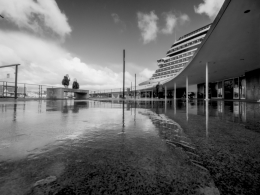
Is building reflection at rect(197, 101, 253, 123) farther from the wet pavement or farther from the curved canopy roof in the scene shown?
the curved canopy roof

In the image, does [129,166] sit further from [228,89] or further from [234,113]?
[228,89]

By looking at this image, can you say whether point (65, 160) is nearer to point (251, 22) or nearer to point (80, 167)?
point (80, 167)

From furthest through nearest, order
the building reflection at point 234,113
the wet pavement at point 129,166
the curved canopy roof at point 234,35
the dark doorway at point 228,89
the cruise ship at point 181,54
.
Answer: the cruise ship at point 181,54
the dark doorway at point 228,89
the curved canopy roof at point 234,35
the building reflection at point 234,113
the wet pavement at point 129,166

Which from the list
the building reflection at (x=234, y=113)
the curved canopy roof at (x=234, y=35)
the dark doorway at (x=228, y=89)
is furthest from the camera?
the dark doorway at (x=228, y=89)

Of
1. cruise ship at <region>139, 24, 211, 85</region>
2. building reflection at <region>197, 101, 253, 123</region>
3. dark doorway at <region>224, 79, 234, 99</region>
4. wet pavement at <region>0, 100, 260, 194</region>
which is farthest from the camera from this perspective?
cruise ship at <region>139, 24, 211, 85</region>

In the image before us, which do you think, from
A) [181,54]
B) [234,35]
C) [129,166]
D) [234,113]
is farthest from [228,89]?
[129,166]

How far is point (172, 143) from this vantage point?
1868 millimetres

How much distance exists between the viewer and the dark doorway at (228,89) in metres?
27.0

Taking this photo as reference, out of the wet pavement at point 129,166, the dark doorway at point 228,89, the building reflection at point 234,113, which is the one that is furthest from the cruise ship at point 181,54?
the wet pavement at point 129,166

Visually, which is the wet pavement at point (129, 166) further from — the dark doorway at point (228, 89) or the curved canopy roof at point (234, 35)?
the dark doorway at point (228, 89)

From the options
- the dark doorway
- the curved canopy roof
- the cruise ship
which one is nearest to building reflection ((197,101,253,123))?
the curved canopy roof

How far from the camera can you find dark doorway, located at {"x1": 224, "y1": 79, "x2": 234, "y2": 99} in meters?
27.0

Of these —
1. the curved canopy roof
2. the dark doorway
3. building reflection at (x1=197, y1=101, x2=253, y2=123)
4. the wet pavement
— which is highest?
the curved canopy roof

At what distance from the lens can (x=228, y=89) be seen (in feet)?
92.1
